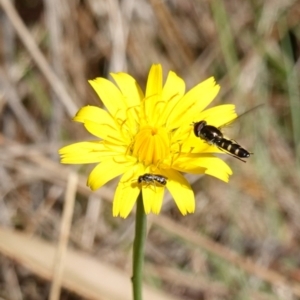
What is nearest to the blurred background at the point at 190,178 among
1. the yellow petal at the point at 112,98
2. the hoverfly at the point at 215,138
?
the yellow petal at the point at 112,98

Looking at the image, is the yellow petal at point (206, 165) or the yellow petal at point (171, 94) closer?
the yellow petal at point (206, 165)

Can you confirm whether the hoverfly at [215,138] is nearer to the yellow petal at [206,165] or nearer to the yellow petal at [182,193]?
the yellow petal at [206,165]

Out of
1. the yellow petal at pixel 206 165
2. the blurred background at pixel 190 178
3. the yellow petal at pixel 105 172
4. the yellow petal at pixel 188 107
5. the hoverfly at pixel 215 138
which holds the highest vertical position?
the blurred background at pixel 190 178

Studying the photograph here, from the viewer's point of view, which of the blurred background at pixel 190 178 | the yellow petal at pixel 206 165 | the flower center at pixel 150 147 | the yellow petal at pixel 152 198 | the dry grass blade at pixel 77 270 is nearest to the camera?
the yellow petal at pixel 152 198

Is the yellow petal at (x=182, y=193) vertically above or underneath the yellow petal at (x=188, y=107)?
underneath

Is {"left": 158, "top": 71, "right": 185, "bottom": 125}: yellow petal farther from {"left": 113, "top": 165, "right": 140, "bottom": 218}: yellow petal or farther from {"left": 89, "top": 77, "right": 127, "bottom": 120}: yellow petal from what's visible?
{"left": 113, "top": 165, "right": 140, "bottom": 218}: yellow petal
